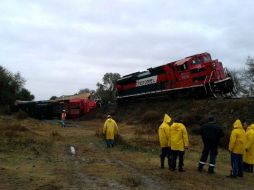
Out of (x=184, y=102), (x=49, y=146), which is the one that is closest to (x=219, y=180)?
(x=49, y=146)

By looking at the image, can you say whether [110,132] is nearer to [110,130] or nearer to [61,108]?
[110,130]

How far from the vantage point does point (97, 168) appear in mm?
15141

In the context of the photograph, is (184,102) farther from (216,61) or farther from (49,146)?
(49,146)

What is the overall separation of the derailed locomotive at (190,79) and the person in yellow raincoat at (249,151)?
1721 cm

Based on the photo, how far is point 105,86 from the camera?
125938mm

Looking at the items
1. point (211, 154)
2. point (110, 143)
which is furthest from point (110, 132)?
point (211, 154)

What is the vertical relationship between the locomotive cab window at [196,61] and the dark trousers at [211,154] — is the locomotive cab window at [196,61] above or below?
above

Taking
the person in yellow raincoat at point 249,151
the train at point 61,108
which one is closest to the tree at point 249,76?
the train at point 61,108

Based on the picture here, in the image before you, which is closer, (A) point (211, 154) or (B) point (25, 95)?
(A) point (211, 154)

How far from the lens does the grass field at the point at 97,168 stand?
486 inches

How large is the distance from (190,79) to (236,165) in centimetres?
2153

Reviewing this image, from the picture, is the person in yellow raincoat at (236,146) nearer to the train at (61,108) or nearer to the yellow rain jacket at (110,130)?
the yellow rain jacket at (110,130)

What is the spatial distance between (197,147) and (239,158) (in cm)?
848

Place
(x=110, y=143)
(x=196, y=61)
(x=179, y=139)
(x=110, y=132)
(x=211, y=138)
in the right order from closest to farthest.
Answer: (x=179, y=139) < (x=211, y=138) < (x=110, y=132) < (x=110, y=143) < (x=196, y=61)
